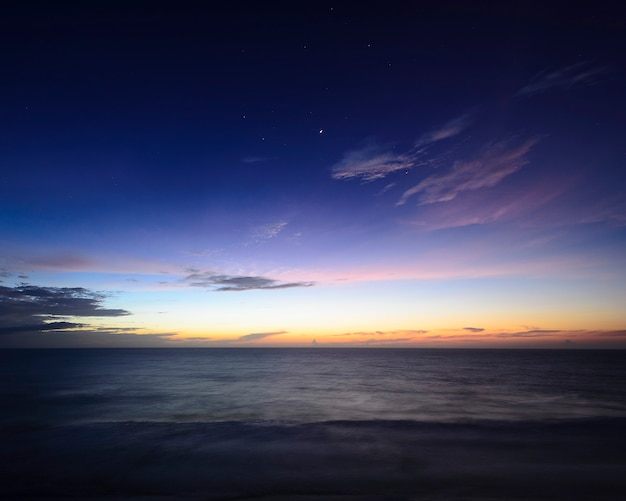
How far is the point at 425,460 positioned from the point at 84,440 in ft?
59.9

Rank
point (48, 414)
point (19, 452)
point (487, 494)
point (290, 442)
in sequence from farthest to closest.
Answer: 1. point (48, 414)
2. point (290, 442)
3. point (19, 452)
4. point (487, 494)

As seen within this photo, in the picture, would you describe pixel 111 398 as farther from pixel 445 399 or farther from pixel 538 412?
pixel 538 412

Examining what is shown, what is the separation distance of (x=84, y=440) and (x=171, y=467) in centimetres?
825

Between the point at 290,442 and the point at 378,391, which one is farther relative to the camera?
the point at 378,391

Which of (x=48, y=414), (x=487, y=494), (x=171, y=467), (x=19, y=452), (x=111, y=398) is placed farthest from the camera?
(x=111, y=398)

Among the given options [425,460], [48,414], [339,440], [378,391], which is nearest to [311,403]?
[378,391]

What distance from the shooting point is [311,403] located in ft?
110

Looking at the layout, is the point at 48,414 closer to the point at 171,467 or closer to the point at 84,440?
the point at 84,440

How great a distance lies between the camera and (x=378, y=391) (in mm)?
41688

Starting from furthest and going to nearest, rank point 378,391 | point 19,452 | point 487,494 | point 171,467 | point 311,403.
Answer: point 378,391 → point 311,403 → point 19,452 → point 171,467 → point 487,494

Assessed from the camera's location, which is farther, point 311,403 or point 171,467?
point 311,403

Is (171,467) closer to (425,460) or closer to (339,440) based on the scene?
(339,440)

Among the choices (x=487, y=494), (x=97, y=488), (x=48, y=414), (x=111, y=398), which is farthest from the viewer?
(x=111, y=398)

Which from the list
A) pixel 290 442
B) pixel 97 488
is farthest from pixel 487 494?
A: pixel 97 488
